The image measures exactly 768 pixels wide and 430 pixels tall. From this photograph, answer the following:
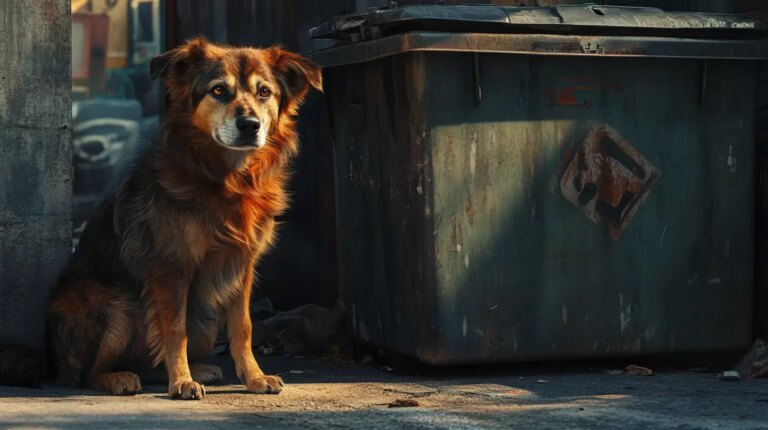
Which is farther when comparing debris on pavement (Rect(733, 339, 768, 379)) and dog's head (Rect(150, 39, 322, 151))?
debris on pavement (Rect(733, 339, 768, 379))

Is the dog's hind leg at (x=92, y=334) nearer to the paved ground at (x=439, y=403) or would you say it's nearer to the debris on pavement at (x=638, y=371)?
the paved ground at (x=439, y=403)

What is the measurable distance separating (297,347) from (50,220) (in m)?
1.45

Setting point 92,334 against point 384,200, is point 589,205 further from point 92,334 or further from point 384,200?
point 92,334

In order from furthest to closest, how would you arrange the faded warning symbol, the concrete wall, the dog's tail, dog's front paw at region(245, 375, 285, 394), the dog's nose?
the concrete wall
the faded warning symbol
the dog's tail
dog's front paw at region(245, 375, 285, 394)
the dog's nose

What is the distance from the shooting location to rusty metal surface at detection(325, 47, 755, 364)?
19.2ft

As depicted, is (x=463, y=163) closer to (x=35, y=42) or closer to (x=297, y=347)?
(x=297, y=347)

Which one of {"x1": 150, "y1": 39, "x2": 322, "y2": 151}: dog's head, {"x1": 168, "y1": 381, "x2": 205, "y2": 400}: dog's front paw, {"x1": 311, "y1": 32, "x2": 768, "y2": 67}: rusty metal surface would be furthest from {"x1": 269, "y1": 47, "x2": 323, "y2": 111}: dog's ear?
{"x1": 168, "y1": 381, "x2": 205, "y2": 400}: dog's front paw

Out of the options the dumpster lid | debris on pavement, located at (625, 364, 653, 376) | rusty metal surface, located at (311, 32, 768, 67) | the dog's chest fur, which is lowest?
debris on pavement, located at (625, 364, 653, 376)

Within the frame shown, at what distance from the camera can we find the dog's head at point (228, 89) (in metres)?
5.49

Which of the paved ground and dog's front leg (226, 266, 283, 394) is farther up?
dog's front leg (226, 266, 283, 394)

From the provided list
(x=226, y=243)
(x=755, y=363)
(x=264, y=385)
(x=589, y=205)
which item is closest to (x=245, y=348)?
(x=264, y=385)

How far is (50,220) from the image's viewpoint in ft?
21.2

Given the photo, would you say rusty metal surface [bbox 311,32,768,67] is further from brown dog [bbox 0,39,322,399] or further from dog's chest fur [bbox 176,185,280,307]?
dog's chest fur [bbox 176,185,280,307]

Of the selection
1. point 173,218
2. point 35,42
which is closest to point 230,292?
point 173,218
